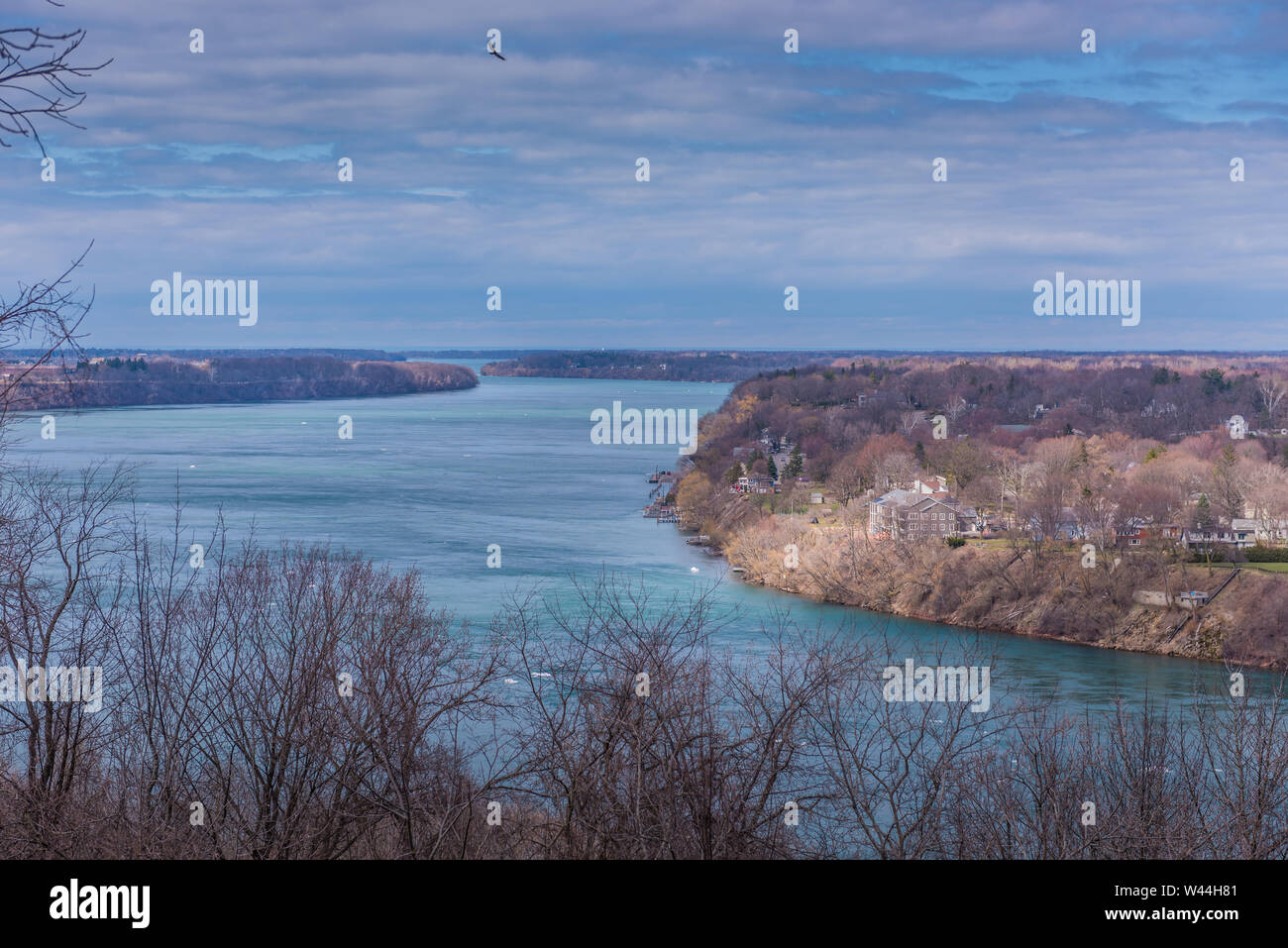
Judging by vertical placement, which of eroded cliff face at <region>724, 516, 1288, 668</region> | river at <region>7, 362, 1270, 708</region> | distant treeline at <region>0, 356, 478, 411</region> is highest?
distant treeline at <region>0, 356, 478, 411</region>

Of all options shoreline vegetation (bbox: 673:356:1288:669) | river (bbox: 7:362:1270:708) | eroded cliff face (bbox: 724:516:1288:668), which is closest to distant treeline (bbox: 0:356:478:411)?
river (bbox: 7:362:1270:708)

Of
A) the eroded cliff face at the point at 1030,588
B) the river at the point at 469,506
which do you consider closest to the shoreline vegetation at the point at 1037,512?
the eroded cliff face at the point at 1030,588

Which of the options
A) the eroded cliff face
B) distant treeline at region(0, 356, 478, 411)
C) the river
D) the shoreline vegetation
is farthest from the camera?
distant treeline at region(0, 356, 478, 411)

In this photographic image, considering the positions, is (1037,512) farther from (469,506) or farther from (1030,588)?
(469,506)

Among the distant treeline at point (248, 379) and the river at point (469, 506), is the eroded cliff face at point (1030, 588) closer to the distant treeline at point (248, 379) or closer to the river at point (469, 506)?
the river at point (469, 506)

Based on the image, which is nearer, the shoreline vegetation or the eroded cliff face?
the eroded cliff face

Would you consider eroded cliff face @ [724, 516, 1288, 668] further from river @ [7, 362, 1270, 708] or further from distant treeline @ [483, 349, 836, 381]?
distant treeline @ [483, 349, 836, 381]

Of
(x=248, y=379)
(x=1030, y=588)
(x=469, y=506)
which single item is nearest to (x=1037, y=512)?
(x=1030, y=588)

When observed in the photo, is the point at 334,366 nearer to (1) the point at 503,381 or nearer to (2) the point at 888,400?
(2) the point at 888,400
